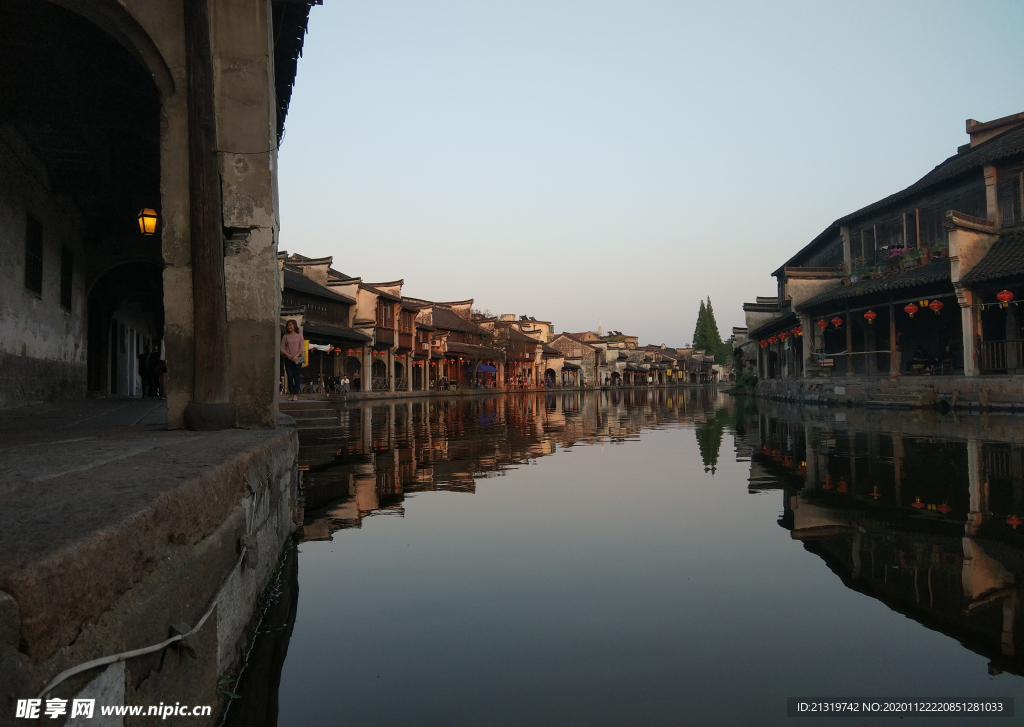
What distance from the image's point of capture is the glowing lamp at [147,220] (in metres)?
11.6

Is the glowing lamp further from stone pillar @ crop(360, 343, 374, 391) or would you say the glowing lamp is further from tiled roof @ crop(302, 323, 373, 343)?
stone pillar @ crop(360, 343, 374, 391)

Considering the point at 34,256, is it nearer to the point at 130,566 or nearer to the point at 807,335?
A: the point at 130,566

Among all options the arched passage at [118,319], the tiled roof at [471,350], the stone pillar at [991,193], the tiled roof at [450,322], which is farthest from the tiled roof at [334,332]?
the stone pillar at [991,193]

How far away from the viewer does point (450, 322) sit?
56344mm

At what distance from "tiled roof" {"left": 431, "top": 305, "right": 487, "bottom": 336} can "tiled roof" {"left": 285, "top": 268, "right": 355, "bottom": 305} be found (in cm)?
1498

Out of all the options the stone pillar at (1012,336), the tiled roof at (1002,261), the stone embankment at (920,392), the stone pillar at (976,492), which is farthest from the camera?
the stone pillar at (1012,336)

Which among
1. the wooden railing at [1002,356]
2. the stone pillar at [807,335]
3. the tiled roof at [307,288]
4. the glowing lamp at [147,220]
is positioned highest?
the tiled roof at [307,288]

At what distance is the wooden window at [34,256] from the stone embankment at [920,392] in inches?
895

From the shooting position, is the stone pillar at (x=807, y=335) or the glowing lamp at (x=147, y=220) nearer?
the glowing lamp at (x=147, y=220)

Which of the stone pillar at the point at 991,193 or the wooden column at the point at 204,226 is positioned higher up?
the stone pillar at the point at 991,193

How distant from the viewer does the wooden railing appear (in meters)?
19.1

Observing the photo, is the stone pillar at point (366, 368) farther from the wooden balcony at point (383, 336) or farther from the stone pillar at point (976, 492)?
the stone pillar at point (976, 492)

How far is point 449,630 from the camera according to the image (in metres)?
3.34

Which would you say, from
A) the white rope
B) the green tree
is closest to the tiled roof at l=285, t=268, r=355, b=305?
the white rope
